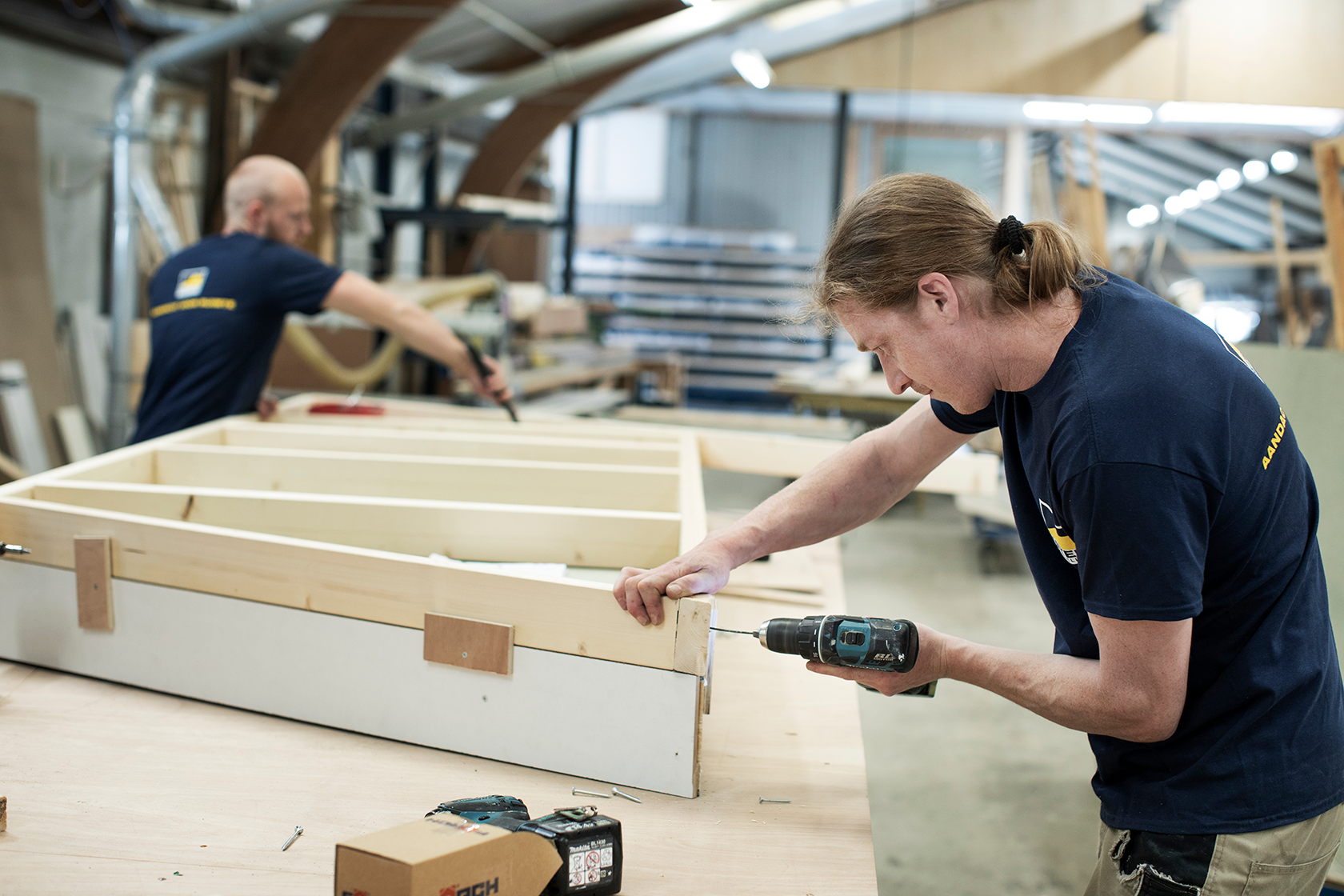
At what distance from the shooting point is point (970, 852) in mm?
2508

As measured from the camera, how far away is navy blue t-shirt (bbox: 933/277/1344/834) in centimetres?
88

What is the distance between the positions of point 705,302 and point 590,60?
16.6ft

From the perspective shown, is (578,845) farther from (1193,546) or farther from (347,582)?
(1193,546)

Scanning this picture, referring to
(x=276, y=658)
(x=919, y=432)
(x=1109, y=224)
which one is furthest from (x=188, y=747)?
(x=1109, y=224)

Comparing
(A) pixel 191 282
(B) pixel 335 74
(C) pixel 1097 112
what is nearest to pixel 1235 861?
(A) pixel 191 282

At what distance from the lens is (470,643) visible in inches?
49.4

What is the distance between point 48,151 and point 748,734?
4701mm

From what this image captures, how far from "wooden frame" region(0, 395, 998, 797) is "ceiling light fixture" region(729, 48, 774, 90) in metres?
6.21

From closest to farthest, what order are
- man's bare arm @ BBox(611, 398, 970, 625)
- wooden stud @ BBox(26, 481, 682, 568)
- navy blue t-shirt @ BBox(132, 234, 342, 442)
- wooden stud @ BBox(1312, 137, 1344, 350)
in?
man's bare arm @ BBox(611, 398, 970, 625) < wooden stud @ BBox(26, 481, 682, 568) < navy blue t-shirt @ BBox(132, 234, 342, 442) < wooden stud @ BBox(1312, 137, 1344, 350)

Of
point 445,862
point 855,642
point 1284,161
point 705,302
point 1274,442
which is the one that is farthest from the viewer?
point 705,302

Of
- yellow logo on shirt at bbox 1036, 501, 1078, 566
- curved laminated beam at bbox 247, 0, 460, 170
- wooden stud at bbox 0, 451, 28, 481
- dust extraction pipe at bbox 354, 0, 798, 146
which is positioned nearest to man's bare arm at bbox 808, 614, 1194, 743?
yellow logo on shirt at bbox 1036, 501, 1078, 566

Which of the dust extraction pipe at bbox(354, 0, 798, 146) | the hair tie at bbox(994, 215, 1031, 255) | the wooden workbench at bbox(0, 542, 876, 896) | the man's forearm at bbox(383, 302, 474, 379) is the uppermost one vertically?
the dust extraction pipe at bbox(354, 0, 798, 146)

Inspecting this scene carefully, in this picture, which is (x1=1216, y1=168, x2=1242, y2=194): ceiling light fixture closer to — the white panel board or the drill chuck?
the drill chuck

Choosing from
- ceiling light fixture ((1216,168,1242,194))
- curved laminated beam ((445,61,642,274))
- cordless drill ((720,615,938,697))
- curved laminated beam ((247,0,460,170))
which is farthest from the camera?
ceiling light fixture ((1216,168,1242,194))
